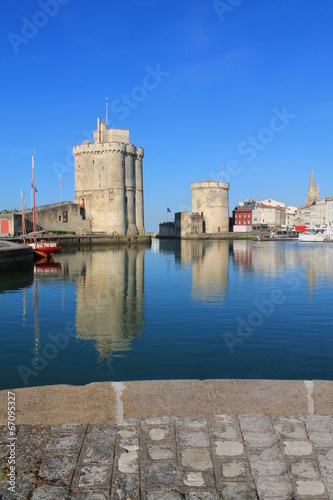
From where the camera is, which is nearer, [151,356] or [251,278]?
[151,356]

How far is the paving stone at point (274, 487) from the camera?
272 cm

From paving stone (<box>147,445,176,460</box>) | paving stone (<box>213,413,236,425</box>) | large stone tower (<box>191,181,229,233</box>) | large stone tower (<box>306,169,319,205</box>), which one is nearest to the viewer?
paving stone (<box>147,445,176,460</box>)

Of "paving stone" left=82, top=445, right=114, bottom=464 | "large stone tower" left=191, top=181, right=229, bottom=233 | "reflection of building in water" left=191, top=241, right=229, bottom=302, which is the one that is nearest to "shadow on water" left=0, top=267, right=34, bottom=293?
"reflection of building in water" left=191, top=241, right=229, bottom=302

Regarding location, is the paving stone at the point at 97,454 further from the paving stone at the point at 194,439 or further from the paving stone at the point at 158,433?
the paving stone at the point at 194,439

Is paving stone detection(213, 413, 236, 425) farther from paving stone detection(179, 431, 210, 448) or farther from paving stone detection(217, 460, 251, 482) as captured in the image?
paving stone detection(217, 460, 251, 482)

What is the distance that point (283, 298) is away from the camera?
45.2 ft

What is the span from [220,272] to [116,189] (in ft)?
92.6

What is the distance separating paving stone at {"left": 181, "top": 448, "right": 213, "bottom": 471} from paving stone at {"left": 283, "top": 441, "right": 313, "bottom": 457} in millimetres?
578

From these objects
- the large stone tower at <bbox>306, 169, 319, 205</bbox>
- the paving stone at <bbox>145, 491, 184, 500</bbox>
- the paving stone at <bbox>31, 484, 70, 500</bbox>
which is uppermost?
the large stone tower at <bbox>306, 169, 319, 205</bbox>

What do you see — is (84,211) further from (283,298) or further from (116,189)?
(283,298)

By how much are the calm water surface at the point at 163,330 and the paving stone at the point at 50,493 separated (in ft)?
12.1

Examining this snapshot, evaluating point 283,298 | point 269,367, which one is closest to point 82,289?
point 283,298

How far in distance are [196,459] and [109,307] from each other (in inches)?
372

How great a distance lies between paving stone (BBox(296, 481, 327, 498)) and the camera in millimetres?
2742
